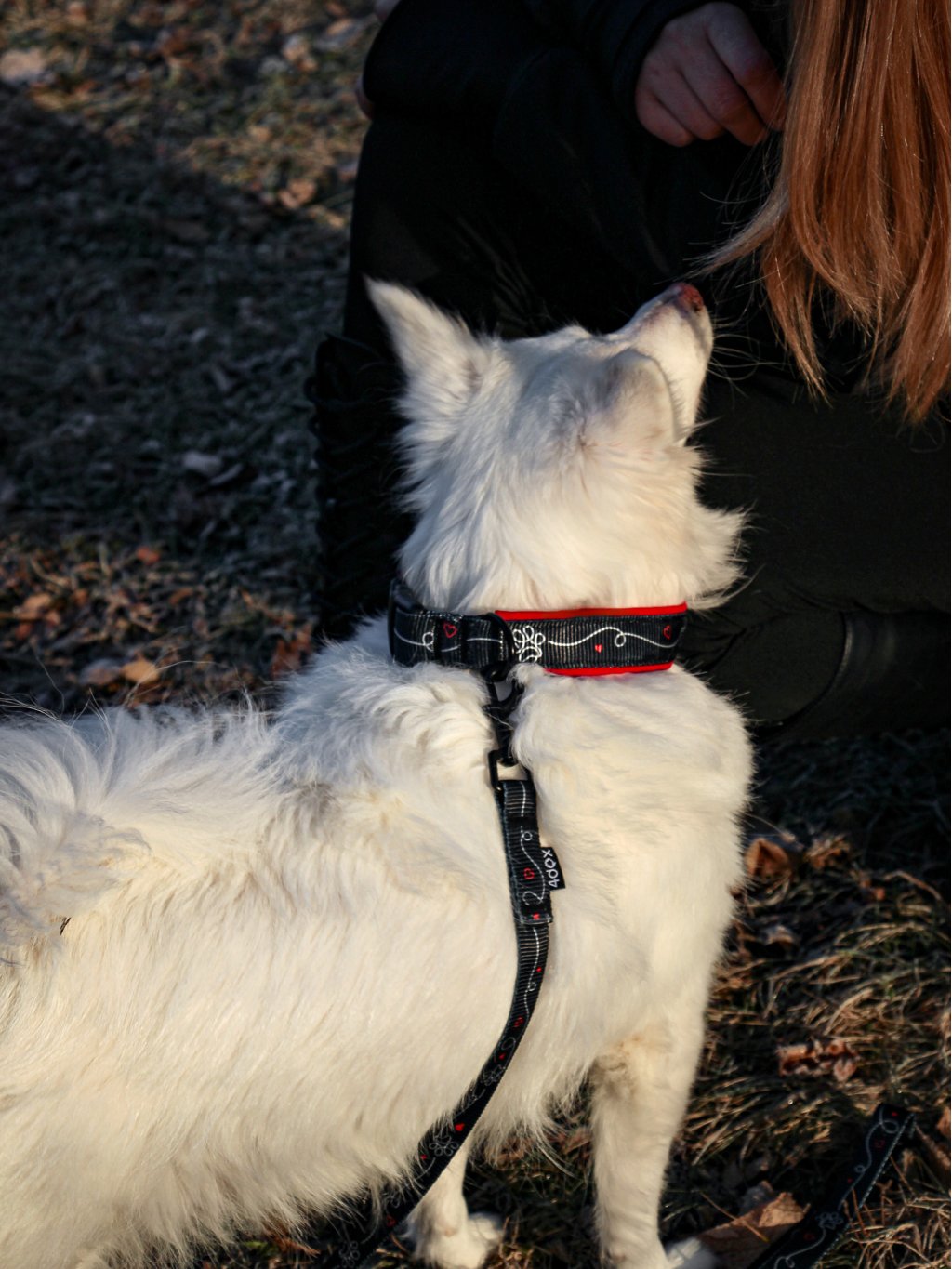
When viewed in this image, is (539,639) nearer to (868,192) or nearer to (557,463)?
(557,463)

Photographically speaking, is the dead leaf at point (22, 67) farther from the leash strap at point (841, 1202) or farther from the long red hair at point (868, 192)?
the leash strap at point (841, 1202)

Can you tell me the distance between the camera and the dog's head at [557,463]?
1.79 metres

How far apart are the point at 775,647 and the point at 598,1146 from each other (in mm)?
1066

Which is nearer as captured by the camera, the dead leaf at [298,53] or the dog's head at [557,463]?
the dog's head at [557,463]

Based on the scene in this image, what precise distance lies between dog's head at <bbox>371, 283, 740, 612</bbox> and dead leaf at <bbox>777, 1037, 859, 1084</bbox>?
1.01 m

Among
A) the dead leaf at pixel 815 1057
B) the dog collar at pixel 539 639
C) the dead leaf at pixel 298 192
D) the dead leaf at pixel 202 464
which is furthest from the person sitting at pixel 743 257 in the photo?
the dead leaf at pixel 298 192

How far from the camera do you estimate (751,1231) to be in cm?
201

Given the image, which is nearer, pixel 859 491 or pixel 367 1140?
pixel 367 1140

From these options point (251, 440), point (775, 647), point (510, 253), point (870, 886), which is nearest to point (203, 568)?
point (251, 440)

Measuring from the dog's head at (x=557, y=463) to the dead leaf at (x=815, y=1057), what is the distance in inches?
39.9

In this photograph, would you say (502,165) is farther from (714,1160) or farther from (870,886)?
(714,1160)

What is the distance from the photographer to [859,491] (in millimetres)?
2154

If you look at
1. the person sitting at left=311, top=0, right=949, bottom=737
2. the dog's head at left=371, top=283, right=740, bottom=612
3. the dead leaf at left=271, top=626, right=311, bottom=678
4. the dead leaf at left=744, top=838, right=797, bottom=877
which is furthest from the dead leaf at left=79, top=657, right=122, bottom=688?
the dead leaf at left=744, top=838, right=797, bottom=877

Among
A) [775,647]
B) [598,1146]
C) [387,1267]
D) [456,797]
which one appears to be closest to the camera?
[456,797]
